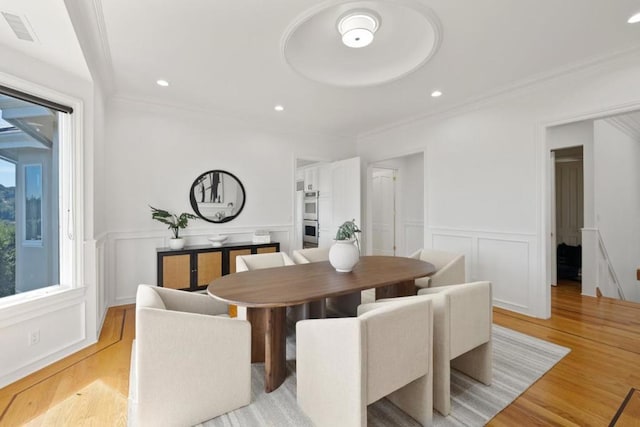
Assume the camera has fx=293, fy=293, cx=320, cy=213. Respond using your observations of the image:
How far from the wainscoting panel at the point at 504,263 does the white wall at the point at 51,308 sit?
4100 mm

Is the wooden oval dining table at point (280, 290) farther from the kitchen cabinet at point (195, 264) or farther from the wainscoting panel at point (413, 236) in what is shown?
the wainscoting panel at point (413, 236)

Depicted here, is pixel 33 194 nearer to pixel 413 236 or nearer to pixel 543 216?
pixel 543 216

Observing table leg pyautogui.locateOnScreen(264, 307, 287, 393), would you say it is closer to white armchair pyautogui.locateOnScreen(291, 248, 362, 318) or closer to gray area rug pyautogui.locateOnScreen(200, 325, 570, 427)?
gray area rug pyautogui.locateOnScreen(200, 325, 570, 427)

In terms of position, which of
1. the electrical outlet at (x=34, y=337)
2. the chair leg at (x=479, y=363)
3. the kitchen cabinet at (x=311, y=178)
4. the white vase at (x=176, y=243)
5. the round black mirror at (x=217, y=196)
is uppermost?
the kitchen cabinet at (x=311, y=178)

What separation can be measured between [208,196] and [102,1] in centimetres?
256

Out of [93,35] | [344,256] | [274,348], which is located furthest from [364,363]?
[93,35]

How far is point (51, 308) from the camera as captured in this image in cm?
228

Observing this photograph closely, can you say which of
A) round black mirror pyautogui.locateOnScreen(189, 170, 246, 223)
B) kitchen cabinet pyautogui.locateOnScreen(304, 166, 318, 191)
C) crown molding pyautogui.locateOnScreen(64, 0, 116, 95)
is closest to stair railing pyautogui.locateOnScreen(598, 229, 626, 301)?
kitchen cabinet pyautogui.locateOnScreen(304, 166, 318, 191)

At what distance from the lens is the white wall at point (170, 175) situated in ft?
11.7

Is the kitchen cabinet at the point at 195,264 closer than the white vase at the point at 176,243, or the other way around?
the kitchen cabinet at the point at 195,264

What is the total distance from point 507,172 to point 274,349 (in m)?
3.19

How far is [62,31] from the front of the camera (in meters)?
1.96

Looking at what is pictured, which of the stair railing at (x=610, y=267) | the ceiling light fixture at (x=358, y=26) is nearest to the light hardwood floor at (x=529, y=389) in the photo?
the stair railing at (x=610, y=267)

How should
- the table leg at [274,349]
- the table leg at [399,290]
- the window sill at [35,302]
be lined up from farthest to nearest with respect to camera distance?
the table leg at [399,290] < the window sill at [35,302] < the table leg at [274,349]
